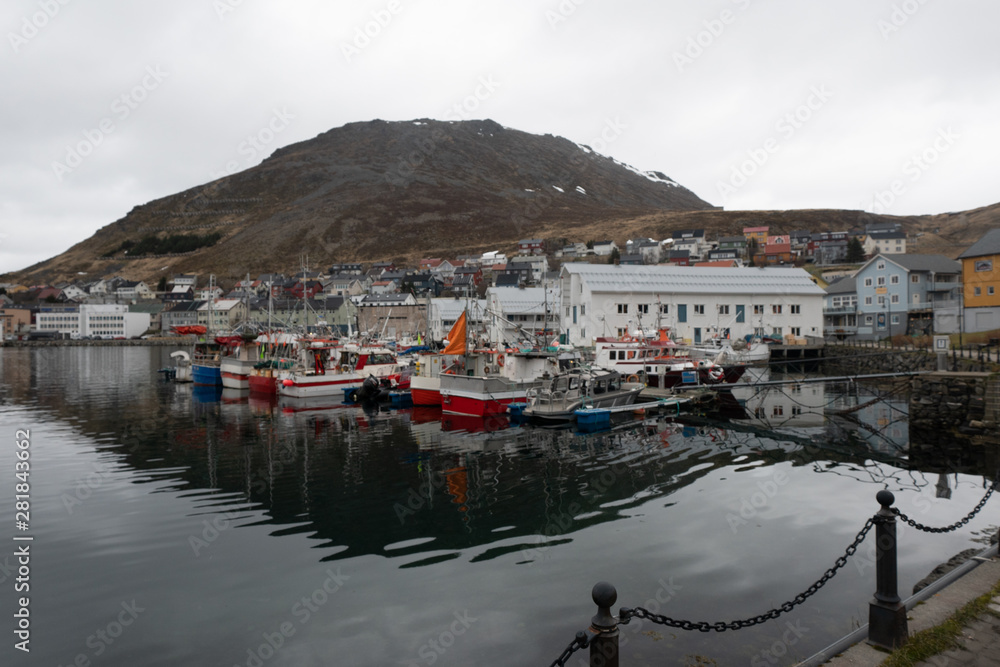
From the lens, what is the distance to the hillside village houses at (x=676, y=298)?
58.2 metres

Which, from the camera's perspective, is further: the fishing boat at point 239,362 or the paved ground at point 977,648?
the fishing boat at point 239,362

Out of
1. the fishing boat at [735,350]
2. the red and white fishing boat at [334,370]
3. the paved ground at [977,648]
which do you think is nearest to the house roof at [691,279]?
the fishing boat at [735,350]

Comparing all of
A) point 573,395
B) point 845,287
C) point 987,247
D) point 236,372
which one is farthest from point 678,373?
point 845,287

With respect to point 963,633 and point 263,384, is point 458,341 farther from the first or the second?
point 963,633

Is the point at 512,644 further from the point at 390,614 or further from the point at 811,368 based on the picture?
the point at 811,368

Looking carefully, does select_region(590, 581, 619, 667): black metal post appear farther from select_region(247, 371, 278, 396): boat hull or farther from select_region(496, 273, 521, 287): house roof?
select_region(496, 273, 521, 287): house roof

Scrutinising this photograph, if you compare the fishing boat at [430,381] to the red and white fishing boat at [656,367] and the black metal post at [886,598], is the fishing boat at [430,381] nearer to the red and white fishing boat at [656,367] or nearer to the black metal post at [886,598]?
the red and white fishing boat at [656,367]

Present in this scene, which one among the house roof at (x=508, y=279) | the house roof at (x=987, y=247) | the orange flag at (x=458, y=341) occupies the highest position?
the house roof at (x=508, y=279)

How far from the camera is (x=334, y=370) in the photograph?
44.6 m

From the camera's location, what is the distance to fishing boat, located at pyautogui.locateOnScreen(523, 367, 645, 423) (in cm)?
2830

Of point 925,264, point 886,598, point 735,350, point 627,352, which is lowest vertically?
point 886,598

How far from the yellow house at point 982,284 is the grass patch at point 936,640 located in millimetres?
51139

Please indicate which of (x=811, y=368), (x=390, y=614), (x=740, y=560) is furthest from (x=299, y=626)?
(x=811, y=368)

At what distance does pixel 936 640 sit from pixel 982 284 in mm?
53208
